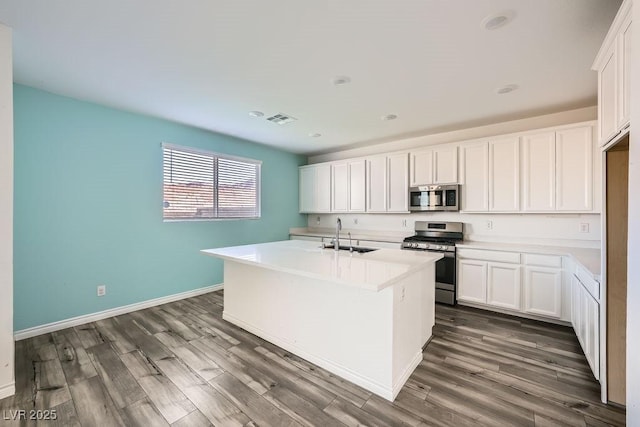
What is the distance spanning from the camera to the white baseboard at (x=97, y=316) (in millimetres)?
2814

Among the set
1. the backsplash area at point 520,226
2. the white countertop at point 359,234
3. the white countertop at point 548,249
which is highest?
the backsplash area at point 520,226

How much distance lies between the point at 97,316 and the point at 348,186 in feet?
13.6

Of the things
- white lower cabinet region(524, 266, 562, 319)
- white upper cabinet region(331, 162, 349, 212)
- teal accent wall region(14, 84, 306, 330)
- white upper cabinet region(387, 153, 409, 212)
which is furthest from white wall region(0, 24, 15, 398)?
white lower cabinet region(524, 266, 562, 319)

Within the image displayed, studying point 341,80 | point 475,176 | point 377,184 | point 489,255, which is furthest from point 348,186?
point 341,80

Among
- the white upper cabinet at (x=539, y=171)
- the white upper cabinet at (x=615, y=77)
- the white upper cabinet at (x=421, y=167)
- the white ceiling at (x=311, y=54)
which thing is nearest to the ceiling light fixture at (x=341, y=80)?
the white ceiling at (x=311, y=54)

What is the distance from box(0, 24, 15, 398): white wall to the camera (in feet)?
6.33

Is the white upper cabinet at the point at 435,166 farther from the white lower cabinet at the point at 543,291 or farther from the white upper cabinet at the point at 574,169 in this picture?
the white lower cabinet at the point at 543,291

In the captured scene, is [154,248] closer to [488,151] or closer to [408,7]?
[408,7]

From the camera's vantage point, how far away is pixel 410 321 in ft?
7.34

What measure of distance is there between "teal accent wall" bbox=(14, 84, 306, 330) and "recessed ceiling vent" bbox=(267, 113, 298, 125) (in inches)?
49.4

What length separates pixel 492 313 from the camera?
3.54m

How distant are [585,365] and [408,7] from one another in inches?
125

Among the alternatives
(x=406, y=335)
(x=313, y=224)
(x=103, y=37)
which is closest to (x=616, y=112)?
(x=406, y=335)

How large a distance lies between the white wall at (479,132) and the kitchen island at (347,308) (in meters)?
2.51
